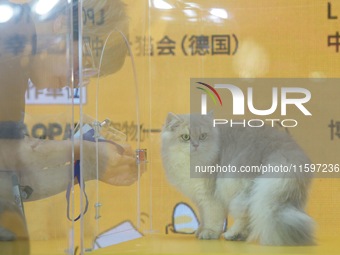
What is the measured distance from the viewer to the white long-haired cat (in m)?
2.62

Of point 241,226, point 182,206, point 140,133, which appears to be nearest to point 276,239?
point 241,226

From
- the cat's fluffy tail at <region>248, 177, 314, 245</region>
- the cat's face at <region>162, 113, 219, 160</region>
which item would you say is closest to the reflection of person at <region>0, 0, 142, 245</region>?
the cat's face at <region>162, 113, 219, 160</region>

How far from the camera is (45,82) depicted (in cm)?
265

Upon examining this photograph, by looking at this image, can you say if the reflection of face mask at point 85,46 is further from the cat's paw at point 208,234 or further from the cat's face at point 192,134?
the cat's paw at point 208,234

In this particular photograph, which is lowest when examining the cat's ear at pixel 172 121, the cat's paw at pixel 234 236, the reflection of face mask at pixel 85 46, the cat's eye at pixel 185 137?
the cat's paw at pixel 234 236

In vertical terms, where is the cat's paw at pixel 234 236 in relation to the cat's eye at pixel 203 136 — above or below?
below

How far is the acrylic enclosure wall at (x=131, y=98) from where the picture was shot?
2600 mm

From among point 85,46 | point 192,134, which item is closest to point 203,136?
point 192,134

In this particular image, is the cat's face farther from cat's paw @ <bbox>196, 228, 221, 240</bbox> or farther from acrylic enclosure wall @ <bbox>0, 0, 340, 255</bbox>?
cat's paw @ <bbox>196, 228, 221, 240</bbox>

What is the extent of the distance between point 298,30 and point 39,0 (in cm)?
97

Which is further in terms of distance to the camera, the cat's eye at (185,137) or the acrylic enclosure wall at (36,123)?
the cat's eye at (185,137)

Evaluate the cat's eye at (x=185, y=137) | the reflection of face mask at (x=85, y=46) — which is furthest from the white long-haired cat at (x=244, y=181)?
the reflection of face mask at (x=85, y=46)

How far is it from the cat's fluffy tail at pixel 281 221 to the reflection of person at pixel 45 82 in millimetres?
500

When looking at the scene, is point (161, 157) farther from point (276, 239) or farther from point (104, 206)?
point (276, 239)
